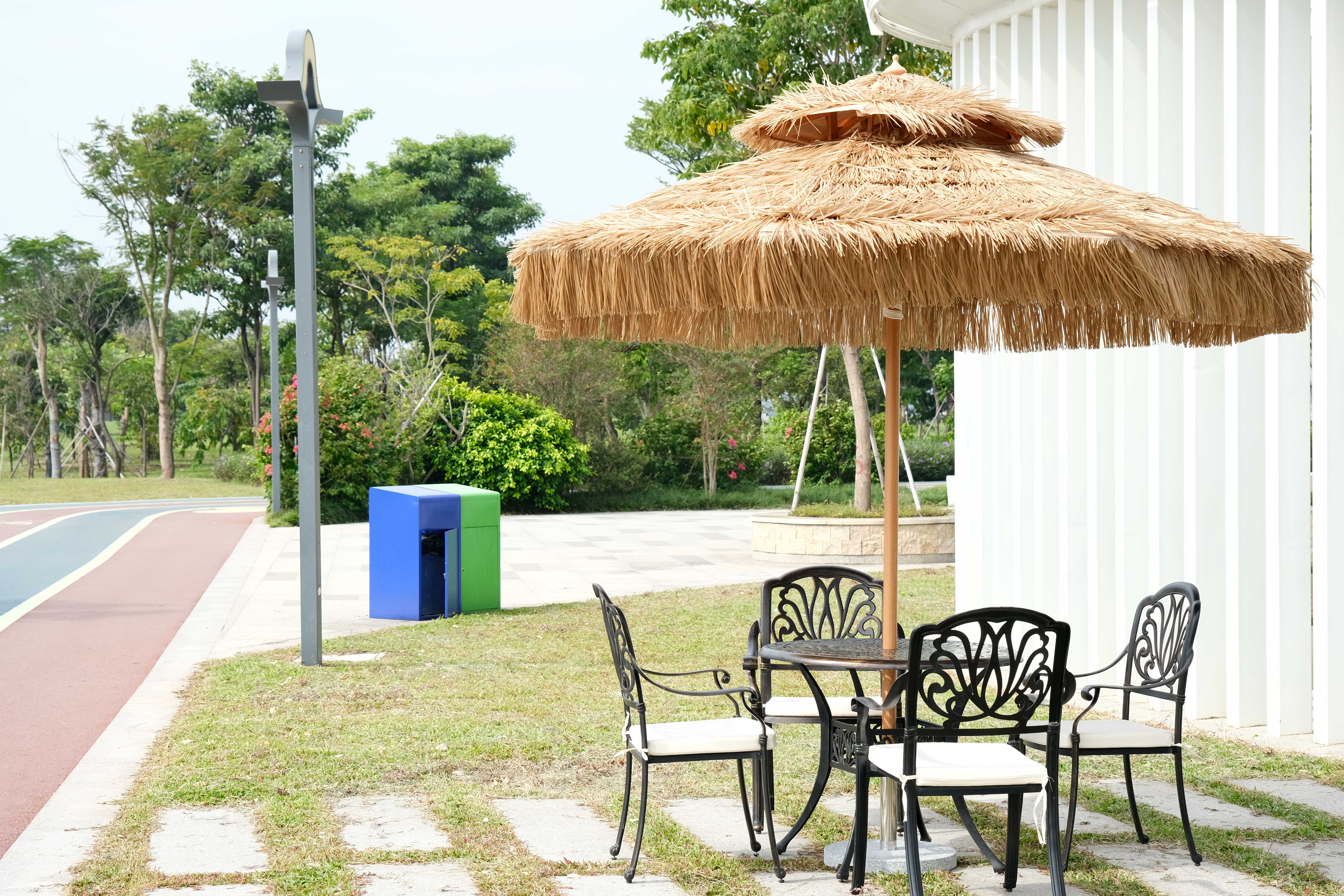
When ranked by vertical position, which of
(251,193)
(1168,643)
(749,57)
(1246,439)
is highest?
(251,193)

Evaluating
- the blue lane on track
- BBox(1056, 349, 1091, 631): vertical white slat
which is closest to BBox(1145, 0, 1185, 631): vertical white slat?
BBox(1056, 349, 1091, 631): vertical white slat

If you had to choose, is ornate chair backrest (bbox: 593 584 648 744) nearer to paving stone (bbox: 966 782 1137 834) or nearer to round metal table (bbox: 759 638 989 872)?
round metal table (bbox: 759 638 989 872)

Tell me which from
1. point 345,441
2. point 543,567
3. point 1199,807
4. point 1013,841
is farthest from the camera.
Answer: point 345,441

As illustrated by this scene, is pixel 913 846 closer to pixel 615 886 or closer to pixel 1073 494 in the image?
pixel 615 886

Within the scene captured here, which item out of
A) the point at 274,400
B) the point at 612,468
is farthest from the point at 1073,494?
the point at 612,468

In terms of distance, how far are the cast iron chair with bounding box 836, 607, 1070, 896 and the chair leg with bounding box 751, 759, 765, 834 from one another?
36 cm

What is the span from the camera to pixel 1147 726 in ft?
15.5

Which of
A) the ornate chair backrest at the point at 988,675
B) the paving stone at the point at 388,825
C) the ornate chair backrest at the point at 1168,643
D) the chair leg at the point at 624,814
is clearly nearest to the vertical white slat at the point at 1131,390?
the ornate chair backrest at the point at 1168,643

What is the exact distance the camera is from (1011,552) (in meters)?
8.03

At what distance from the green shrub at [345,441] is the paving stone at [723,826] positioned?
17.4 meters

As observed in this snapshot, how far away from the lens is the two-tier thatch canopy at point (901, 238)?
3.51 meters

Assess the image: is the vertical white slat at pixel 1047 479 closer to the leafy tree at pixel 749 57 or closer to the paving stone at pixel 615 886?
the paving stone at pixel 615 886

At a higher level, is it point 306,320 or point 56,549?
point 306,320

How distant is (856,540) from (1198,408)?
8830 millimetres
